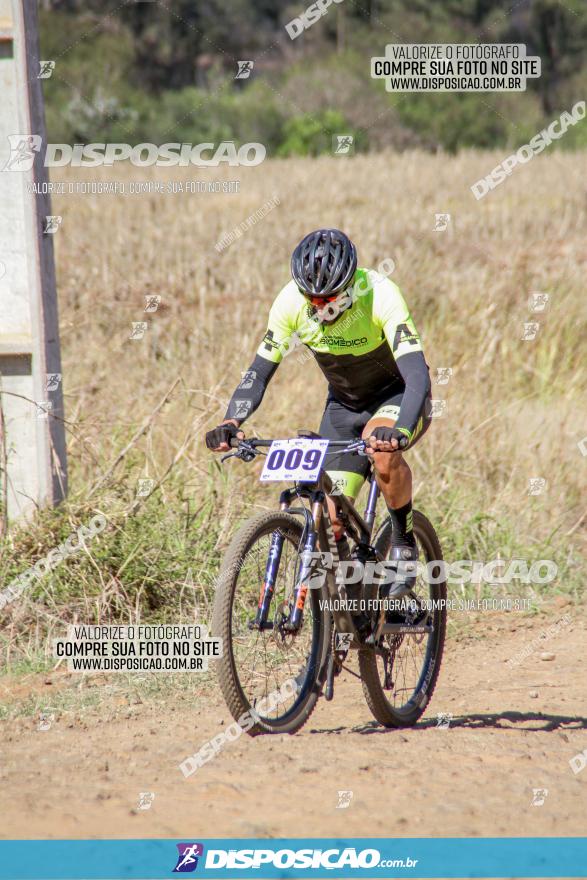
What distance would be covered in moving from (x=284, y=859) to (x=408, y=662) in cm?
218

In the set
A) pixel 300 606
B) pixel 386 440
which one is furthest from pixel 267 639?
pixel 386 440

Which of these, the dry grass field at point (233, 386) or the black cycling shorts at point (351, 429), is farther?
the dry grass field at point (233, 386)

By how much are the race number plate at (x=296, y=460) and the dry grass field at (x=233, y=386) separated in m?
2.17

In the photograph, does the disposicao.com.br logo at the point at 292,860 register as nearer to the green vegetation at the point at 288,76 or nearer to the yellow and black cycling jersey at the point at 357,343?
the yellow and black cycling jersey at the point at 357,343

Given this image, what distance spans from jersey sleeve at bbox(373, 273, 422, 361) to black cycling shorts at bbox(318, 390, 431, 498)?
277mm

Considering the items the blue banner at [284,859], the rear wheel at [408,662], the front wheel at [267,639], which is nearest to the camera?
the blue banner at [284,859]

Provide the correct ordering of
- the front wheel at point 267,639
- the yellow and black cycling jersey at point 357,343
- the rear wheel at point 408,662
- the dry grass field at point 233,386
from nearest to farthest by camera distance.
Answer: the front wheel at point 267,639, the yellow and black cycling jersey at point 357,343, the rear wheel at point 408,662, the dry grass field at point 233,386

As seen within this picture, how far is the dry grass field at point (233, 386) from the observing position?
23.3 feet

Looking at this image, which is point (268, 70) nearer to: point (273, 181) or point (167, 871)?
point (273, 181)

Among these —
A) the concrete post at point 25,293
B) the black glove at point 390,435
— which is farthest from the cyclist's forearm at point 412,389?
the concrete post at point 25,293

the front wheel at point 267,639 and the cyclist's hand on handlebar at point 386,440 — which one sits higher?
the cyclist's hand on handlebar at point 386,440

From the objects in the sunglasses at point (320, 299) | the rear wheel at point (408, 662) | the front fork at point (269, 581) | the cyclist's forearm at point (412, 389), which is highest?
the sunglasses at point (320, 299)

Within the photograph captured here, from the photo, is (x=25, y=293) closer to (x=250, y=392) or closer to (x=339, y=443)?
(x=250, y=392)

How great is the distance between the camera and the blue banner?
13.1ft
